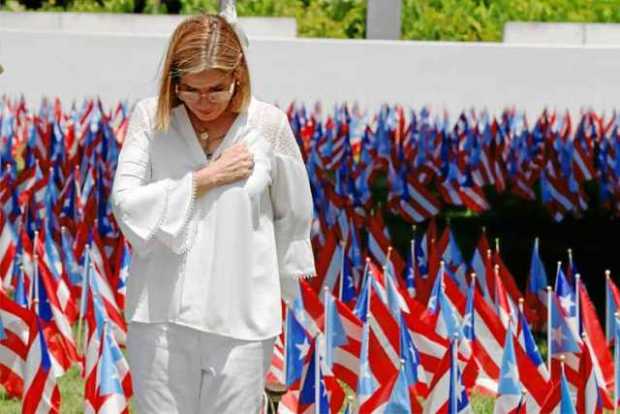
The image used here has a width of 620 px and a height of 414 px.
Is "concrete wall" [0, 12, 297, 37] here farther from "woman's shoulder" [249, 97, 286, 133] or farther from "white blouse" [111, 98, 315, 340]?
"white blouse" [111, 98, 315, 340]

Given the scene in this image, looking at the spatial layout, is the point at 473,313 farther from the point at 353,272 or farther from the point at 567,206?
the point at 567,206

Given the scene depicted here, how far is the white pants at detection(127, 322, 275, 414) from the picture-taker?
5164mm

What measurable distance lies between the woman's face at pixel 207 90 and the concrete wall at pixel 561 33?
18.8 metres

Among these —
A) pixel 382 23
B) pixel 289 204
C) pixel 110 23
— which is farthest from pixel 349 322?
pixel 110 23

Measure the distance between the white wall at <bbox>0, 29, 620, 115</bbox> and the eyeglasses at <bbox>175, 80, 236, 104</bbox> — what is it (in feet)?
59.1

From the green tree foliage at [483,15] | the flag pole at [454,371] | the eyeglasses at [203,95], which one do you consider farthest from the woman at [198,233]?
the green tree foliage at [483,15]

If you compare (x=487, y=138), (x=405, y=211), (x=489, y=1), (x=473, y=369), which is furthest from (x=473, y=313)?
(x=489, y=1)

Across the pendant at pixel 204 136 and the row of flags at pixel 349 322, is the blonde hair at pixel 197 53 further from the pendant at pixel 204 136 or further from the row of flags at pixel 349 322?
the row of flags at pixel 349 322

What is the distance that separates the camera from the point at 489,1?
28.2 m

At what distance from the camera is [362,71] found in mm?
23359

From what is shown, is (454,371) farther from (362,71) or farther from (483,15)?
(483,15)

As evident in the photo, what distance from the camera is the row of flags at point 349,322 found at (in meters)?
7.23

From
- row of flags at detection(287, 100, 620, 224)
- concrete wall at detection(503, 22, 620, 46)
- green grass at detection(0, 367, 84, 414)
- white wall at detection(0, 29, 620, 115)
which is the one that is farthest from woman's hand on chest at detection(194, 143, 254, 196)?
concrete wall at detection(503, 22, 620, 46)

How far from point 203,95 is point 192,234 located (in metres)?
0.42
